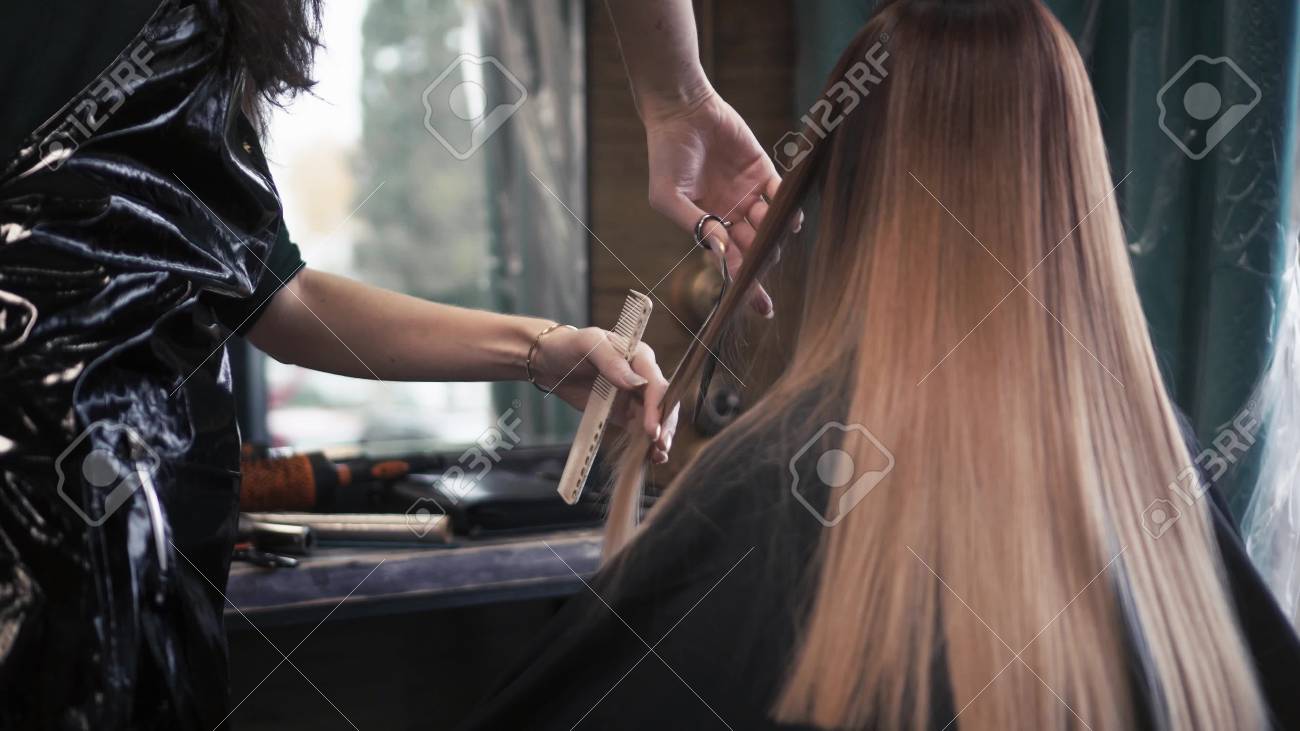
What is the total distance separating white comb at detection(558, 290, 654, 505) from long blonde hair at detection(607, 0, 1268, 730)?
0.19 m

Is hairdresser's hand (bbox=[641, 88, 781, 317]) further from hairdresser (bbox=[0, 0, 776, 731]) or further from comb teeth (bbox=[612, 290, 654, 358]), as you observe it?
hairdresser (bbox=[0, 0, 776, 731])

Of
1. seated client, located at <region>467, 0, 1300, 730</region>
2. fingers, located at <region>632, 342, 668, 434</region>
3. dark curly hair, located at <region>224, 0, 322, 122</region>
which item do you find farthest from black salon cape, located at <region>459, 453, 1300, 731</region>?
Result: dark curly hair, located at <region>224, 0, 322, 122</region>

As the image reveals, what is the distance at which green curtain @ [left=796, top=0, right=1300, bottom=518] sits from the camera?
1.36 meters

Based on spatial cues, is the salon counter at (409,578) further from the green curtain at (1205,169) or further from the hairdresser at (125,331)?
the green curtain at (1205,169)

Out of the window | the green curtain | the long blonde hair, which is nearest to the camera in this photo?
the long blonde hair

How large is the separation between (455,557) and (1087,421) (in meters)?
0.74

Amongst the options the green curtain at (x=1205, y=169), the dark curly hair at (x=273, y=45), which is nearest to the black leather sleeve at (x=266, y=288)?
the dark curly hair at (x=273, y=45)

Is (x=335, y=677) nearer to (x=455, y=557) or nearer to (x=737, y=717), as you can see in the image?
(x=455, y=557)

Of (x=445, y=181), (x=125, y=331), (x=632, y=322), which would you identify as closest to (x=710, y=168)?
(x=632, y=322)

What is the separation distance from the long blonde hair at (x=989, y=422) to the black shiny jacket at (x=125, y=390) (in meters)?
0.35

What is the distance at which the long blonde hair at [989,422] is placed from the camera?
79 cm

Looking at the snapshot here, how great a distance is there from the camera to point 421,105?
2537 mm

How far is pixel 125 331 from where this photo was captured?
713 mm

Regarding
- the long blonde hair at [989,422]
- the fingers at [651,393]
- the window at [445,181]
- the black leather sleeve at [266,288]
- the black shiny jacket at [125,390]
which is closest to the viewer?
the black shiny jacket at [125,390]
